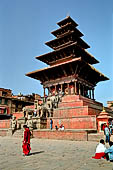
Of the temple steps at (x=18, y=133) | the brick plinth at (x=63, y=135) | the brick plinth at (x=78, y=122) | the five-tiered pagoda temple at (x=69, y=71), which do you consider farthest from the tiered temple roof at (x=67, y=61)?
the brick plinth at (x=63, y=135)

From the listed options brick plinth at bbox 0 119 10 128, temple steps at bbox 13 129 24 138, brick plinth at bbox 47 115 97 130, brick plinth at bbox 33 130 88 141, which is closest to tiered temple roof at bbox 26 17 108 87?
brick plinth at bbox 47 115 97 130

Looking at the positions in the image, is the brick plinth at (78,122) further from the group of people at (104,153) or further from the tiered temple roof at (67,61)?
the tiered temple roof at (67,61)

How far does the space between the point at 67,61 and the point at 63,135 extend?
14.7m

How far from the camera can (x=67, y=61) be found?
25.7 metres

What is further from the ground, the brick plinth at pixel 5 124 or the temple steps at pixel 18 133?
the brick plinth at pixel 5 124

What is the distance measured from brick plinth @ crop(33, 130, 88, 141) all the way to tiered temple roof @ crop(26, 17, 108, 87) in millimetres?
12063

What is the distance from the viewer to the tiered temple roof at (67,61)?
25625mm

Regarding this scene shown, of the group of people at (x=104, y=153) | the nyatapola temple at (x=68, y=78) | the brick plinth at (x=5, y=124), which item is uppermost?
the nyatapola temple at (x=68, y=78)

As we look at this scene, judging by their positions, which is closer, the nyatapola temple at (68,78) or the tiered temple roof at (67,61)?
the nyatapola temple at (68,78)

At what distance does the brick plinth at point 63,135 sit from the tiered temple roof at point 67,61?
1206 cm

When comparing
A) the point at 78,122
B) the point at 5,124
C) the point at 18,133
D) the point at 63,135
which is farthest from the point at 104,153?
the point at 5,124

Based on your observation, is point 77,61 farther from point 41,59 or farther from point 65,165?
point 65,165

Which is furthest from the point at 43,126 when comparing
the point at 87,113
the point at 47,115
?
the point at 87,113

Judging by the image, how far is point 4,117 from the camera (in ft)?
133
